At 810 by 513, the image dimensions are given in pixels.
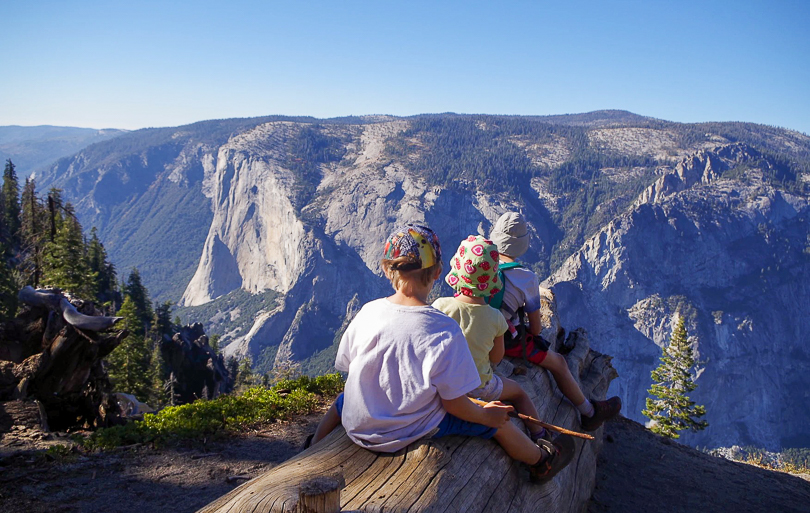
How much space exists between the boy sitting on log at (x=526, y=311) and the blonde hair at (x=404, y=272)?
2000 mm

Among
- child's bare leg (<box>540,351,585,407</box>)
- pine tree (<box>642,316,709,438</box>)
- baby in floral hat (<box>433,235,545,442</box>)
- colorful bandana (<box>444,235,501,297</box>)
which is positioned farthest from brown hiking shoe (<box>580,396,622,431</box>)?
pine tree (<box>642,316,709,438</box>)

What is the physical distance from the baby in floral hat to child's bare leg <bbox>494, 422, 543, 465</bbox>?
1.21 feet

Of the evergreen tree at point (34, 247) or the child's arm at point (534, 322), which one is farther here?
the evergreen tree at point (34, 247)

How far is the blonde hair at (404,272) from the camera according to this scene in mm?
3543

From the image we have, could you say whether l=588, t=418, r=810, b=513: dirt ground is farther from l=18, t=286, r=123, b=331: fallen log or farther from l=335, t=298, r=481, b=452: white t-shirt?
l=18, t=286, r=123, b=331: fallen log

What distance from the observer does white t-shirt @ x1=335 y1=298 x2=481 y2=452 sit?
342 centimetres

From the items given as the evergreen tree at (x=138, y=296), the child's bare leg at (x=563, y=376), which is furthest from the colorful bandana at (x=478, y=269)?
the evergreen tree at (x=138, y=296)

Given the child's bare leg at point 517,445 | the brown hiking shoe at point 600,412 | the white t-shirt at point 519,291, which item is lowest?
the brown hiking shoe at point 600,412

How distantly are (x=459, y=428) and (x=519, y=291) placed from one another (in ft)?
7.24

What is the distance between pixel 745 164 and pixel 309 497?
214766mm

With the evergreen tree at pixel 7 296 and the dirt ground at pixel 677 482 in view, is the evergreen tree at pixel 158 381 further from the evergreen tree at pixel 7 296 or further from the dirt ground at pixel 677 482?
the dirt ground at pixel 677 482

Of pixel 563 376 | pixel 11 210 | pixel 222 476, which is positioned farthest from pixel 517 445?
pixel 11 210

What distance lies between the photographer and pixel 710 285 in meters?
175

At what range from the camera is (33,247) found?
2648 cm
